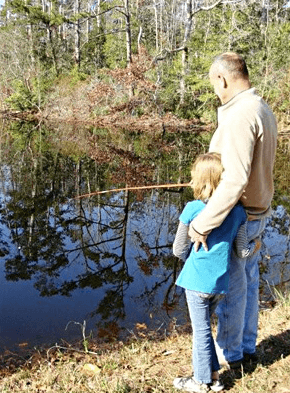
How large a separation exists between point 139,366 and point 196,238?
48.4 inches

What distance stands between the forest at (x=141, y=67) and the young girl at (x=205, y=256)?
653 inches

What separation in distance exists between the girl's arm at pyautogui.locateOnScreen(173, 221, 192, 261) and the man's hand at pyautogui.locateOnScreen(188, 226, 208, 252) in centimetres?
3

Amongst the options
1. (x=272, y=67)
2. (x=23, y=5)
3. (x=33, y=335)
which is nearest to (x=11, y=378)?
(x=33, y=335)

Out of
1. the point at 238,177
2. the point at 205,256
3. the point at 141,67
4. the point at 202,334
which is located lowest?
the point at 202,334

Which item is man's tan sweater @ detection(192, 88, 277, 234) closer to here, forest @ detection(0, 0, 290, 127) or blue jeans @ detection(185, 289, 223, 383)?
blue jeans @ detection(185, 289, 223, 383)

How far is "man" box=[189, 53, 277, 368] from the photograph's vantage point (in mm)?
2043

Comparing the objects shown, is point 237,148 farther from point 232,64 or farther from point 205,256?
point 205,256

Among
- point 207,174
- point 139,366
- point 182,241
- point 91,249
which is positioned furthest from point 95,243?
point 207,174

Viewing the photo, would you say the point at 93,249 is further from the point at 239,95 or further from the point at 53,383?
the point at 239,95

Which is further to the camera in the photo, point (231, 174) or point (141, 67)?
point (141, 67)

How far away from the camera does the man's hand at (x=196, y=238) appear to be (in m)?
2.09

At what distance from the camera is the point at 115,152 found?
13281 mm

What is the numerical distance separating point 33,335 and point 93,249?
6.47 feet

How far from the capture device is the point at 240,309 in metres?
2.36
